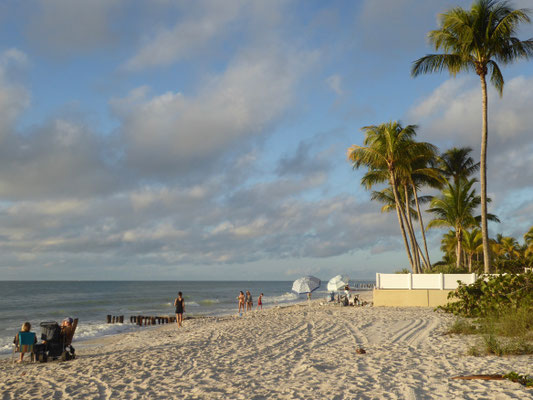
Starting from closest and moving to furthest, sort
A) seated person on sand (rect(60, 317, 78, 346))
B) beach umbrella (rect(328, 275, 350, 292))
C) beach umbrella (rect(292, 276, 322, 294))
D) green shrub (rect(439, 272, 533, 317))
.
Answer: seated person on sand (rect(60, 317, 78, 346)) < green shrub (rect(439, 272, 533, 317)) < beach umbrella (rect(292, 276, 322, 294)) < beach umbrella (rect(328, 275, 350, 292))

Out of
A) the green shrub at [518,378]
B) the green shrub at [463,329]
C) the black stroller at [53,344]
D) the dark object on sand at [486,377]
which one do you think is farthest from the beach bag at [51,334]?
the green shrub at [463,329]

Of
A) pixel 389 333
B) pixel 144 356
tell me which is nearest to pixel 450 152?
pixel 389 333

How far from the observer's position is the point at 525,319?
10273 mm

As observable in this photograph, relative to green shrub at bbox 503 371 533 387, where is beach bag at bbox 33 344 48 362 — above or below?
below

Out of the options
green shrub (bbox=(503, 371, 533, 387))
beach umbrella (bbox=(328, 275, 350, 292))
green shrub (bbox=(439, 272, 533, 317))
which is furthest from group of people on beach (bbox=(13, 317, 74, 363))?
beach umbrella (bbox=(328, 275, 350, 292))

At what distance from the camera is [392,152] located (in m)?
26.0

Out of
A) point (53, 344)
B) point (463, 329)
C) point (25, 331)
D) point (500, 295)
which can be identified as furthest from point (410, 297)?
point (25, 331)

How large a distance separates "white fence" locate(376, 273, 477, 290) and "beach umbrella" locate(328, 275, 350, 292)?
17.8m

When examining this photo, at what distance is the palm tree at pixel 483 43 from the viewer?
17531 millimetres

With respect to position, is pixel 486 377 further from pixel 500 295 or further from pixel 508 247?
pixel 508 247

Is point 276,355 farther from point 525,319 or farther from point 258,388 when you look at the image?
point 525,319

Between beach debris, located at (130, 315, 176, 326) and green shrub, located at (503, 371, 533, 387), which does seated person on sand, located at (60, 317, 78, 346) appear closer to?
green shrub, located at (503, 371, 533, 387)

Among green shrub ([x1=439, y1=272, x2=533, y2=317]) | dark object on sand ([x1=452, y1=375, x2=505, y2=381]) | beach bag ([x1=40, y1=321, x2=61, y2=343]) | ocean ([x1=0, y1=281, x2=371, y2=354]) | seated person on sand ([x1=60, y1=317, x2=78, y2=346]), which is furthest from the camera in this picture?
ocean ([x1=0, y1=281, x2=371, y2=354])

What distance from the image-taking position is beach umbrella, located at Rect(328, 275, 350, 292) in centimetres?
4037
